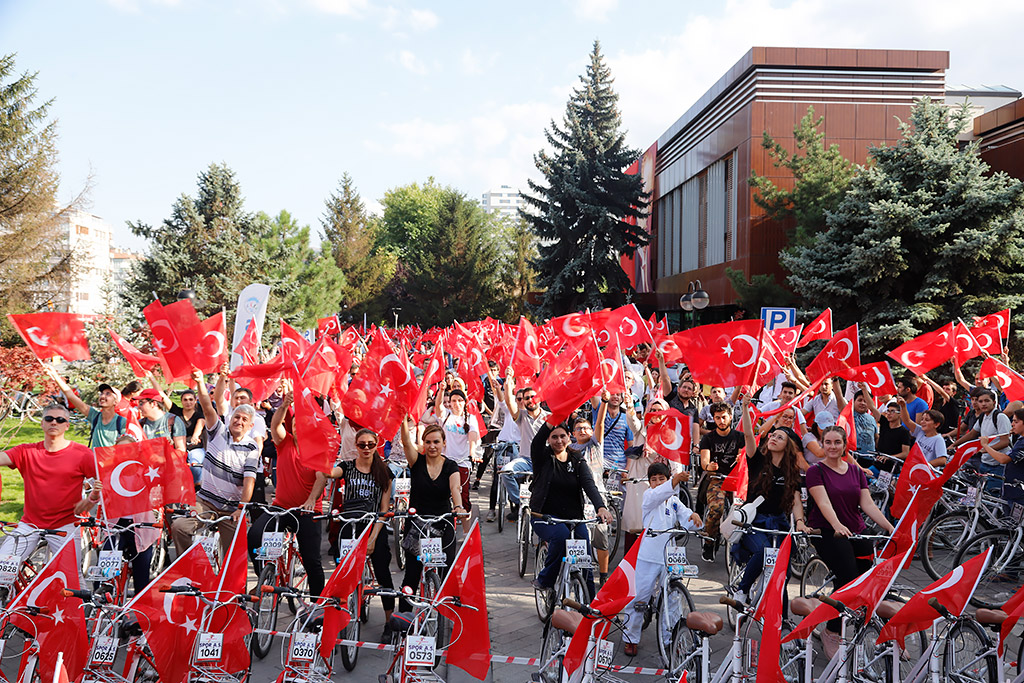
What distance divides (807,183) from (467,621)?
80.3 ft

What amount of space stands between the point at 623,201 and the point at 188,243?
2097cm

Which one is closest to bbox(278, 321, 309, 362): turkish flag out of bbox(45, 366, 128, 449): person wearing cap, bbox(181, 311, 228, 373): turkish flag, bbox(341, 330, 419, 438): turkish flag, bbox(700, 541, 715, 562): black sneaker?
bbox(181, 311, 228, 373): turkish flag

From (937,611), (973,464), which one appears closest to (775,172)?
(973,464)

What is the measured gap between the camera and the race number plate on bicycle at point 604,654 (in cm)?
534

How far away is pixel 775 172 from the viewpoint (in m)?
30.6

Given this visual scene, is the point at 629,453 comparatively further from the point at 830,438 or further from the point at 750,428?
the point at 830,438

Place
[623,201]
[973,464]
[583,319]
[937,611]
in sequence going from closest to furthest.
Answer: [937,611] → [973,464] → [583,319] → [623,201]

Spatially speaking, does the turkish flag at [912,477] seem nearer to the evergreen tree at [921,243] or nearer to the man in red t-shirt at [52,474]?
the man in red t-shirt at [52,474]

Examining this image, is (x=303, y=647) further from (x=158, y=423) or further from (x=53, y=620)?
(x=158, y=423)

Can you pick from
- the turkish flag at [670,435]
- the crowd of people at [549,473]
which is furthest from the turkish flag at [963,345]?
the turkish flag at [670,435]

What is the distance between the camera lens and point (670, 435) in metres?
9.20

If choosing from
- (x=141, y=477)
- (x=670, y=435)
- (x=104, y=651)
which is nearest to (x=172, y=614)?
(x=104, y=651)

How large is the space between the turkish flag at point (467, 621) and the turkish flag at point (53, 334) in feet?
21.2

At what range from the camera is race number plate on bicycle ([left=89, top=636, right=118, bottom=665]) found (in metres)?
5.48
